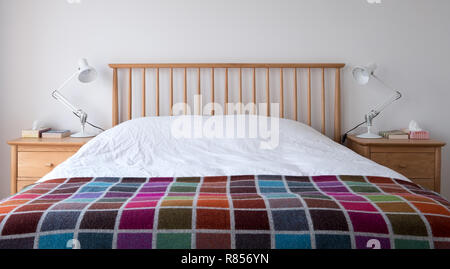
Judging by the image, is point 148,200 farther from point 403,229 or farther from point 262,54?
point 262,54

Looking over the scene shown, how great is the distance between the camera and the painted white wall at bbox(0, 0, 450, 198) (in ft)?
9.21

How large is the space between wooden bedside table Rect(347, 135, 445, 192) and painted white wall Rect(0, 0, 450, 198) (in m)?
0.42

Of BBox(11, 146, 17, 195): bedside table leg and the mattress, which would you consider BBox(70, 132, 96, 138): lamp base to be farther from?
the mattress

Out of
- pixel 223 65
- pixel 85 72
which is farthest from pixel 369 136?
pixel 85 72

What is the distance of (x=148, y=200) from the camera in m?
1.24

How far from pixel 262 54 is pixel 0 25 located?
6.40 feet

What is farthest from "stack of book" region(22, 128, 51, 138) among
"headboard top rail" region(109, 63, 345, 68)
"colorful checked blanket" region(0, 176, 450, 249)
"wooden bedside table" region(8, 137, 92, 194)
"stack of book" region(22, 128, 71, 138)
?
"colorful checked blanket" region(0, 176, 450, 249)

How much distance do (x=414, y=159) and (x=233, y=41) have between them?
4.83 ft

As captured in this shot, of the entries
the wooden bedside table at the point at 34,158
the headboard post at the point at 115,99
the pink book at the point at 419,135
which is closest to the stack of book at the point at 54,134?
the wooden bedside table at the point at 34,158

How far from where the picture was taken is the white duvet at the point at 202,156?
173 cm

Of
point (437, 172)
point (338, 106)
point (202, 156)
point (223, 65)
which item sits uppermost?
point (223, 65)

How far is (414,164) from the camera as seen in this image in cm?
246

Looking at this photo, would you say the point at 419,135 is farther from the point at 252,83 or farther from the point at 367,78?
the point at 252,83
